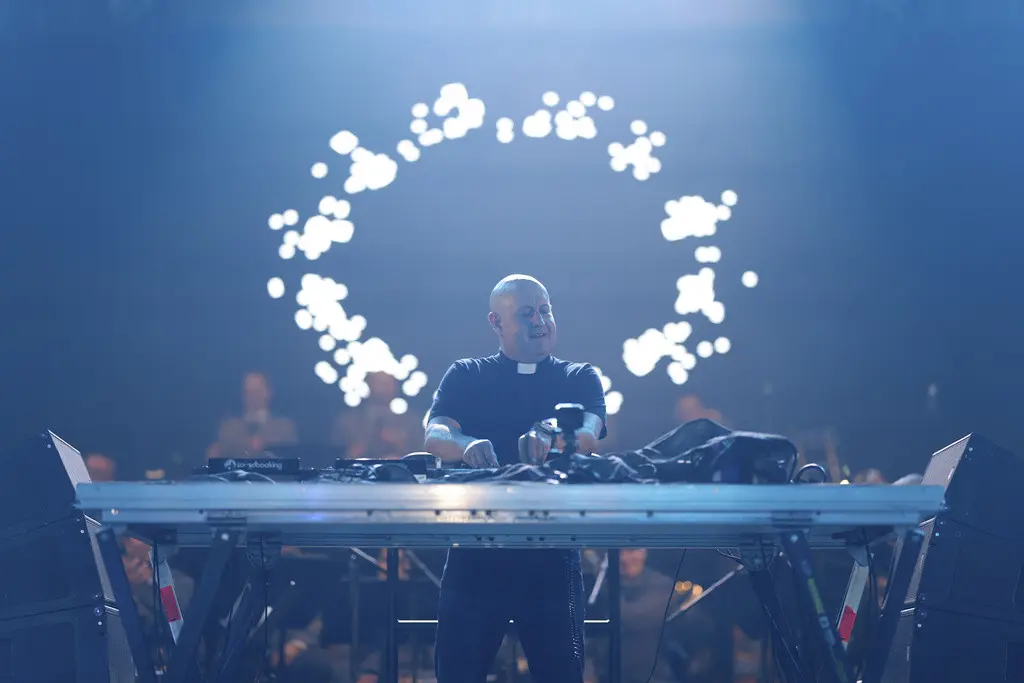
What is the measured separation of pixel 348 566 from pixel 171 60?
→ 8.88 ft

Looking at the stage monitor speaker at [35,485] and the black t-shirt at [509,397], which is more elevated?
the black t-shirt at [509,397]

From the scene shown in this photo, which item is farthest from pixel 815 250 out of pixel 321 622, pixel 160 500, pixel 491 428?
pixel 160 500

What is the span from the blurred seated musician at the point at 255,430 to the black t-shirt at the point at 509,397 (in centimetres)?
188

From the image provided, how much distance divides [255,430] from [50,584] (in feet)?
6.47

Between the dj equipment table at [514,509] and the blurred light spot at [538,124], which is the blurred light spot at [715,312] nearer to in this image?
the blurred light spot at [538,124]

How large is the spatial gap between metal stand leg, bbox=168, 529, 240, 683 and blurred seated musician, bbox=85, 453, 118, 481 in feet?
9.80

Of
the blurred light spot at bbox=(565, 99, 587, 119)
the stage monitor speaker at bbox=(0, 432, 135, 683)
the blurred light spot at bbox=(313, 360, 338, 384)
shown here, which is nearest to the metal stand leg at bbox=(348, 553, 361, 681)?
the blurred light spot at bbox=(313, 360, 338, 384)

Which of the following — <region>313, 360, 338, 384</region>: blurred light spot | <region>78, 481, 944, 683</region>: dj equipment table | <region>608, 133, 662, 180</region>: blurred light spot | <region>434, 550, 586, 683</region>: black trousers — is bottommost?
<region>434, 550, 586, 683</region>: black trousers

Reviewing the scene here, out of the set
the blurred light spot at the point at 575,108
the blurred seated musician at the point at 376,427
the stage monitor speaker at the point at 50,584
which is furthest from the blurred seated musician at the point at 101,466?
the blurred light spot at the point at 575,108

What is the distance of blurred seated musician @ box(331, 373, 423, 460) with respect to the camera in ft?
14.6

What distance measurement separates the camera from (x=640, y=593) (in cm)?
407

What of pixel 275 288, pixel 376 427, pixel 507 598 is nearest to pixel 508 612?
pixel 507 598

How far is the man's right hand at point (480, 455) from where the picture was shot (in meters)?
2.17

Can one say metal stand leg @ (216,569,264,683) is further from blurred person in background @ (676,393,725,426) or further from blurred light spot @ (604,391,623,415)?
blurred person in background @ (676,393,725,426)
